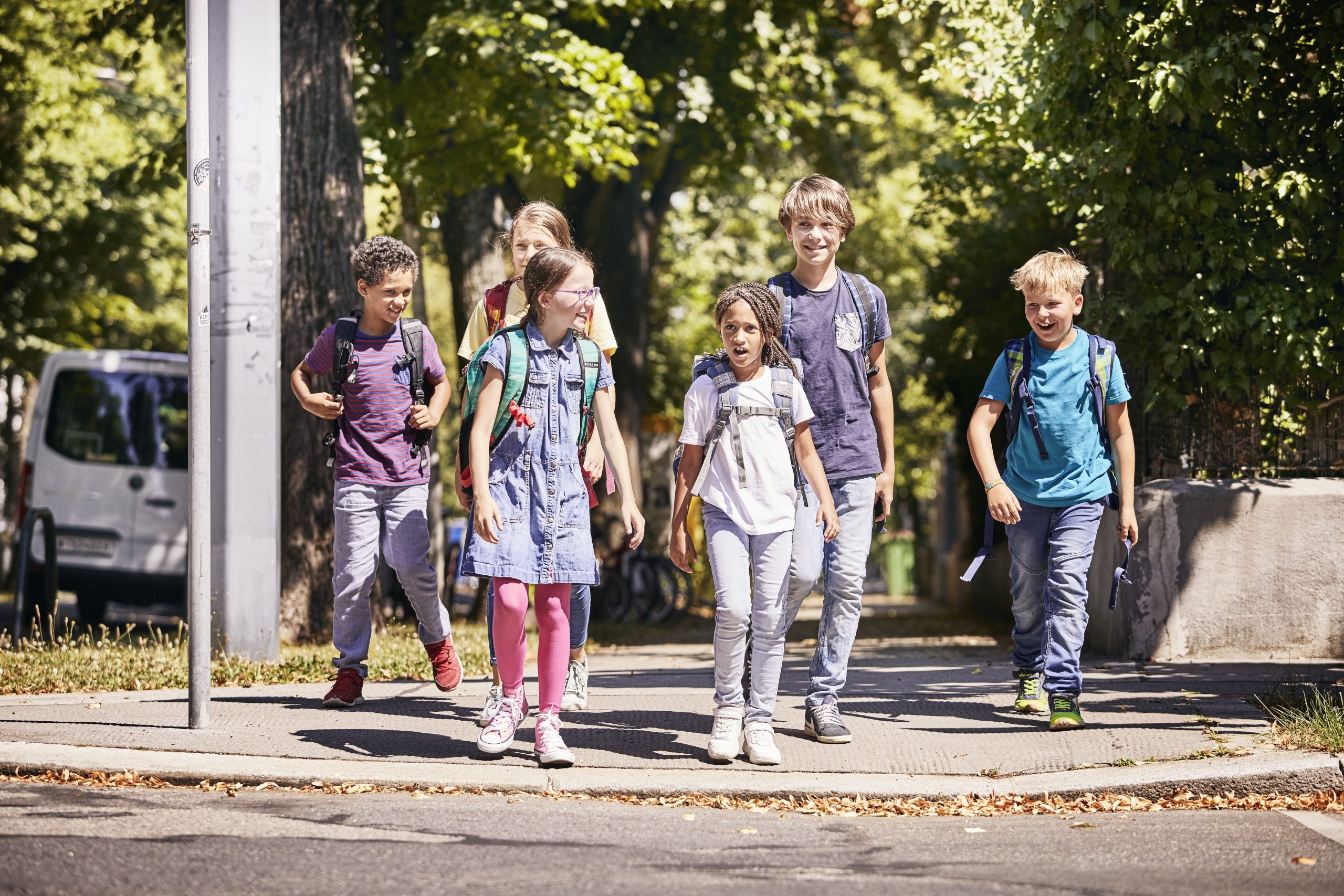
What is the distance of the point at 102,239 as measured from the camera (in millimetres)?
24391

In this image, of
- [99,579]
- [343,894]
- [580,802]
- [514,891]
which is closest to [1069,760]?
[580,802]

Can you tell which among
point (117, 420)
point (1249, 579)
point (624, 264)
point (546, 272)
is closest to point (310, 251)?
point (117, 420)

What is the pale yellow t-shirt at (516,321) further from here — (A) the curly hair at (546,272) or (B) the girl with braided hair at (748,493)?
(B) the girl with braided hair at (748,493)

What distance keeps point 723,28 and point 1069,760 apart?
12245 millimetres

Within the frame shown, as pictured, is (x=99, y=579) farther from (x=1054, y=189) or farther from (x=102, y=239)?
(x=102, y=239)

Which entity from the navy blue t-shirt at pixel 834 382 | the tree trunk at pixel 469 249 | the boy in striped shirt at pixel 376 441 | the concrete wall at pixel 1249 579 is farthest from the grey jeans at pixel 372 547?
the tree trunk at pixel 469 249

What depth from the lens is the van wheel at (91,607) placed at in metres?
12.6

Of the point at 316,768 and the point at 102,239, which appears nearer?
the point at 316,768

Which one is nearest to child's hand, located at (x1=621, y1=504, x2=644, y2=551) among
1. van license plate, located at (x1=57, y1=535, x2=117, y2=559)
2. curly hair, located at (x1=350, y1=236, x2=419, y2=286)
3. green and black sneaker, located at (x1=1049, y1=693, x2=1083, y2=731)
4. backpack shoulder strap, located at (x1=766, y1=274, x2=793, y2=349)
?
backpack shoulder strap, located at (x1=766, y1=274, x2=793, y2=349)

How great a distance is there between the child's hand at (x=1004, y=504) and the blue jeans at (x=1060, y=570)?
0.22 meters

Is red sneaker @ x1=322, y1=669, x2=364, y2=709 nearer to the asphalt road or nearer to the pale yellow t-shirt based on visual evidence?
the asphalt road

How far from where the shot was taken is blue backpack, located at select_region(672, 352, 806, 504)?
5207mm

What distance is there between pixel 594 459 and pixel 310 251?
4.61 m

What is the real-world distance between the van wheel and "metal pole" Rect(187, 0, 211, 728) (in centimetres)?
745
